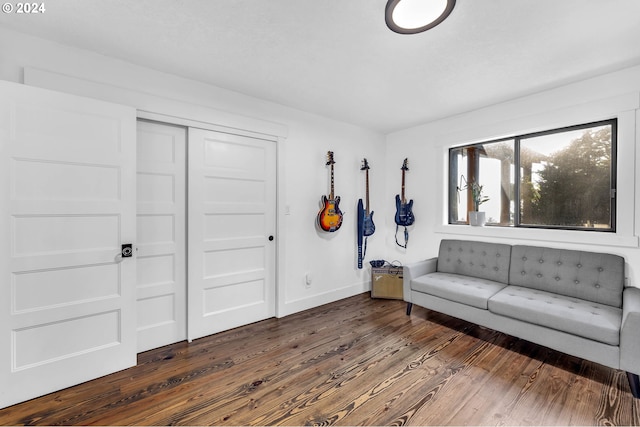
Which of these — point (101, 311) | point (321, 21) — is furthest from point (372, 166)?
point (101, 311)

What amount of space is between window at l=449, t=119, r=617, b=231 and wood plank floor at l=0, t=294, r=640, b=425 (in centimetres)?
135

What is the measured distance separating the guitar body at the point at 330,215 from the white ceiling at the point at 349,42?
1.28m

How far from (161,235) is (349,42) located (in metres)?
2.19

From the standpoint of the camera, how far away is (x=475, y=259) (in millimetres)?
3129

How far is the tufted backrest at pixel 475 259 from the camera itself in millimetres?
2941

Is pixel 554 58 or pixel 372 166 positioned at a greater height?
pixel 554 58

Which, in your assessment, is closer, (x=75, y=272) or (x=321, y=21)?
(x=321, y=21)

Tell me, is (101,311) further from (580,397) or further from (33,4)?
(580,397)

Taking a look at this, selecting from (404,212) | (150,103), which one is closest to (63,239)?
(150,103)

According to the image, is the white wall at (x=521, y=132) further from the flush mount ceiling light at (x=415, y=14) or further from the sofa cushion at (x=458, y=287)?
the flush mount ceiling light at (x=415, y=14)

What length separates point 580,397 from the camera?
180 cm

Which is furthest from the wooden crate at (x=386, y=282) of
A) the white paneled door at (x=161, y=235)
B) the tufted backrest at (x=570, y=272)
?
the white paneled door at (x=161, y=235)

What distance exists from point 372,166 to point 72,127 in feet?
10.8

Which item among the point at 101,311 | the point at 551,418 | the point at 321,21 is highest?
the point at 321,21
